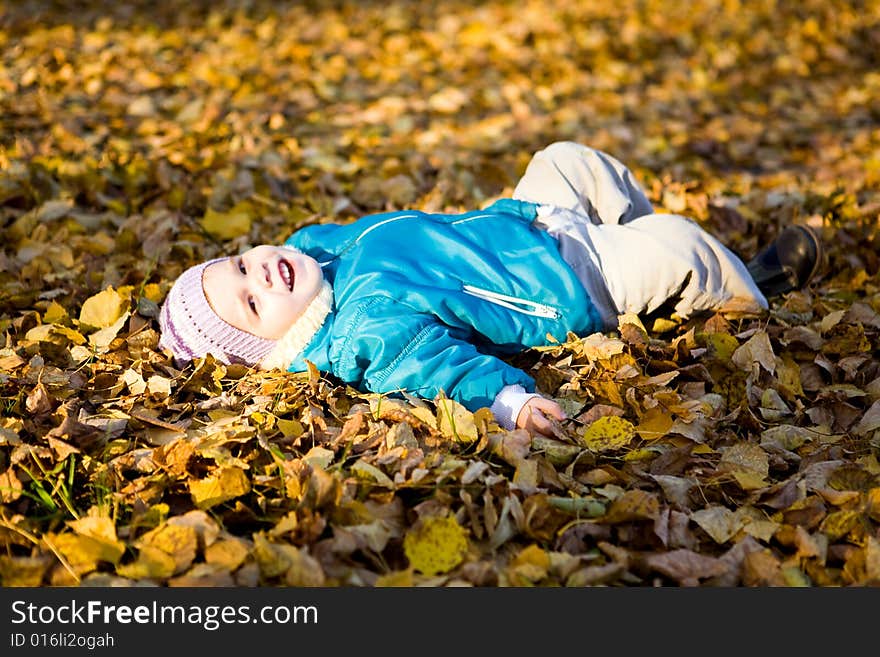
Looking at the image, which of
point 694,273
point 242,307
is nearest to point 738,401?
point 694,273

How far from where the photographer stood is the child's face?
9.42 feet

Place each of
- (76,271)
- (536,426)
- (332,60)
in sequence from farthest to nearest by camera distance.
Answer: (332,60), (76,271), (536,426)

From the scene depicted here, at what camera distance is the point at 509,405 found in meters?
2.59

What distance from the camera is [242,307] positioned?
2.87m

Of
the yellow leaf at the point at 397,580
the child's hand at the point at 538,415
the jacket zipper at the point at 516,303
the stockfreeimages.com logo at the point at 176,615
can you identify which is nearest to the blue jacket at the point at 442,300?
the jacket zipper at the point at 516,303

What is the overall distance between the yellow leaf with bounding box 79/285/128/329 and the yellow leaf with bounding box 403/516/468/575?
157 centimetres

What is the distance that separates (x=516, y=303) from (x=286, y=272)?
76cm

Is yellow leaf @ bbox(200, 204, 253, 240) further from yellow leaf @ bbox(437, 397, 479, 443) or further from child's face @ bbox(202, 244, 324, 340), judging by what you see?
yellow leaf @ bbox(437, 397, 479, 443)

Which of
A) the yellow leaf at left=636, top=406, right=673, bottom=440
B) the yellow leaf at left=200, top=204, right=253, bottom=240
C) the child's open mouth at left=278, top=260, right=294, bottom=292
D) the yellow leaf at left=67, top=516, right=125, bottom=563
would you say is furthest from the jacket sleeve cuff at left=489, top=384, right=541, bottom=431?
the yellow leaf at left=200, top=204, right=253, bottom=240

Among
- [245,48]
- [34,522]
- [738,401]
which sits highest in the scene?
[245,48]

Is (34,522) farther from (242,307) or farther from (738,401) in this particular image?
(738,401)

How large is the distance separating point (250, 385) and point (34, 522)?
82cm

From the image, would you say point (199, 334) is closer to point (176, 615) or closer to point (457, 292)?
point (457, 292)

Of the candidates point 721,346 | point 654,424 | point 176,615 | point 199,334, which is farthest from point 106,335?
point 721,346
